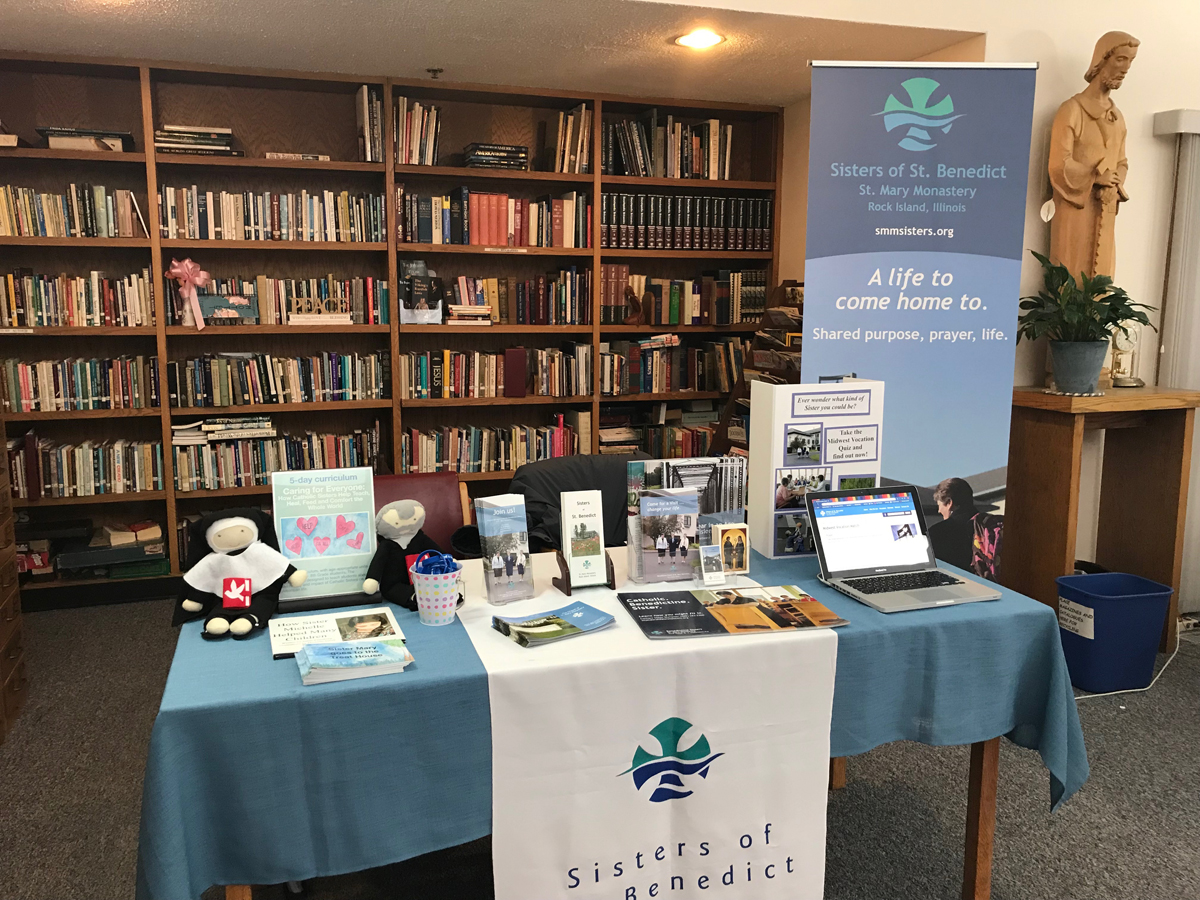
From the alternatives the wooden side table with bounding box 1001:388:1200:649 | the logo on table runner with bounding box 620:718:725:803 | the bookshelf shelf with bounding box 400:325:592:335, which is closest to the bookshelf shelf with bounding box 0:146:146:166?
the bookshelf shelf with bounding box 400:325:592:335

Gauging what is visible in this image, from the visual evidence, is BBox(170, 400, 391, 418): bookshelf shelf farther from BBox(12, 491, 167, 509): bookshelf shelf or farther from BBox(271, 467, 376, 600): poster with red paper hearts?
BBox(271, 467, 376, 600): poster with red paper hearts

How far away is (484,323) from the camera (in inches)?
178

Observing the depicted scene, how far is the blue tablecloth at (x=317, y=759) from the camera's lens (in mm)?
1457

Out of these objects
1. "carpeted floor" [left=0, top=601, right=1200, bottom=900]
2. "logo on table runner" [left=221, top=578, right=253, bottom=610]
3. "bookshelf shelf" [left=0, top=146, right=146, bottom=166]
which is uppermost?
"bookshelf shelf" [left=0, top=146, right=146, bottom=166]

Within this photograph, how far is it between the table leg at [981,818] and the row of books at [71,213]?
3916 millimetres

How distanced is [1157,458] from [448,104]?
3.62m

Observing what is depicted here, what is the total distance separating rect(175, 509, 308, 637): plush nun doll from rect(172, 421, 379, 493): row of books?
2.41 m

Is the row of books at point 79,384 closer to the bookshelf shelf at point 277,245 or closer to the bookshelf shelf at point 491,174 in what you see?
the bookshelf shelf at point 277,245

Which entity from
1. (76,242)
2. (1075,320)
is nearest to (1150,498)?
(1075,320)

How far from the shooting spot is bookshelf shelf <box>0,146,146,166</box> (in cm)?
380

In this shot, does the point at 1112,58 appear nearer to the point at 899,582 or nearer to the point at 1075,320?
the point at 1075,320

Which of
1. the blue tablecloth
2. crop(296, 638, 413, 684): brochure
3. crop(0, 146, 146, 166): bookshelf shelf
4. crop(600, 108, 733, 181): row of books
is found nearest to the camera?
the blue tablecloth

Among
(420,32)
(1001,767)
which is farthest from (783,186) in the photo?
(1001,767)

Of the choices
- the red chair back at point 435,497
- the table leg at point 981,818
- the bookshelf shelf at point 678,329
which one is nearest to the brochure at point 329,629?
the red chair back at point 435,497
